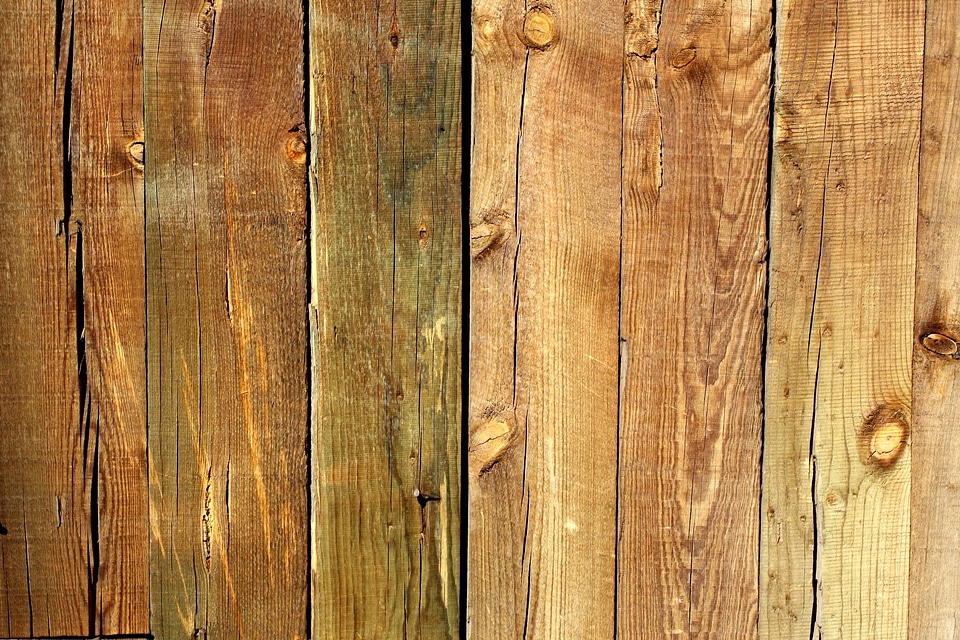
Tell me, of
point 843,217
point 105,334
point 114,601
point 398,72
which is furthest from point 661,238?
point 114,601

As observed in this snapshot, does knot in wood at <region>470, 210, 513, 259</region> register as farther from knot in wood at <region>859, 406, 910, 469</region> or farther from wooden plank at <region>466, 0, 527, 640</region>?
knot in wood at <region>859, 406, 910, 469</region>

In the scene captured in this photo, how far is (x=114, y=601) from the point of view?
1.43 metres

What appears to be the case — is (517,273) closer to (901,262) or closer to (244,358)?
(244,358)

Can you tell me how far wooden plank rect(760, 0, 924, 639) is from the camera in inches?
55.7

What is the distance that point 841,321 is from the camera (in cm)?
144

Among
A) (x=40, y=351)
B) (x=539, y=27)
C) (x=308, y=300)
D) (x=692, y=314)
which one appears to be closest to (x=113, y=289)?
(x=40, y=351)

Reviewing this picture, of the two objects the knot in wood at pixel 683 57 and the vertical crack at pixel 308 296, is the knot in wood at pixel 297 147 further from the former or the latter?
the knot in wood at pixel 683 57

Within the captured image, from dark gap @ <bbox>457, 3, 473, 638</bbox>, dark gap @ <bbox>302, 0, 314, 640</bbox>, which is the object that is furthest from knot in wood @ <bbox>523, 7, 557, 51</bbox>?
dark gap @ <bbox>302, 0, 314, 640</bbox>

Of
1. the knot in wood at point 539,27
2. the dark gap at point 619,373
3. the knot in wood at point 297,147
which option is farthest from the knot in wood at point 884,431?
the knot in wood at point 297,147

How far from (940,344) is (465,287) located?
0.93m

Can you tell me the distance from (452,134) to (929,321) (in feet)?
3.25

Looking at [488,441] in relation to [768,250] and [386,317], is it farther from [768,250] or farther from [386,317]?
[768,250]

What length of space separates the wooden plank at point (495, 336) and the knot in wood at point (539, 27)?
14 mm

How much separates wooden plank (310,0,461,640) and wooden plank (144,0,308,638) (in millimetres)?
50
